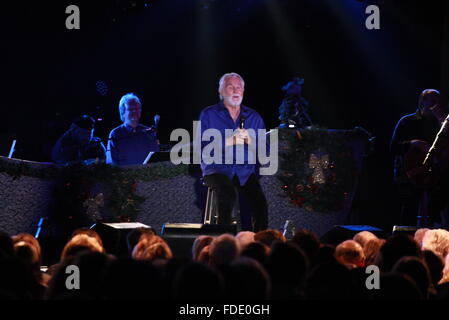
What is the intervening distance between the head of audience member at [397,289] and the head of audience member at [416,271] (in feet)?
0.94

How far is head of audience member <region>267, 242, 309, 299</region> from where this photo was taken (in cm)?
322

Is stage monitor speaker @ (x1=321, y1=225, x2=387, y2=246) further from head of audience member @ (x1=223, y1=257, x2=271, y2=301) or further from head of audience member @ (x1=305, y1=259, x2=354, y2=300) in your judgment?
head of audience member @ (x1=223, y1=257, x2=271, y2=301)

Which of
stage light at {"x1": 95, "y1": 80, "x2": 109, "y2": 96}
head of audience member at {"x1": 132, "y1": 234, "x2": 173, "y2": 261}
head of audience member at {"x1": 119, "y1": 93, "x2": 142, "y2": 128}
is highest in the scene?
stage light at {"x1": 95, "y1": 80, "x2": 109, "y2": 96}

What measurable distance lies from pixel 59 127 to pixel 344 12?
15.8ft

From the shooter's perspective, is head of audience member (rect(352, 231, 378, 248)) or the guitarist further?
the guitarist

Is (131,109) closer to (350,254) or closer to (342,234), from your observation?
(342,234)

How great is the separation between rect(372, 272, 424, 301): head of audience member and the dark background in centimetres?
692

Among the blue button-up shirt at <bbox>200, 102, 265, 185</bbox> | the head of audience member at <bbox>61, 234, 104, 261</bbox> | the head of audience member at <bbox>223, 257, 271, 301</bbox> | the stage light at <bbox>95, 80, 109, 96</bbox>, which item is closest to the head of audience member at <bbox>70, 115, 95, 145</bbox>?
the stage light at <bbox>95, 80, 109, 96</bbox>

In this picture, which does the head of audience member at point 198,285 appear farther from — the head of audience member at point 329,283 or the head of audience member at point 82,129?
the head of audience member at point 82,129

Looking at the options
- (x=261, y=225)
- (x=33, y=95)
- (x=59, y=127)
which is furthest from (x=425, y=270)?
(x=33, y=95)

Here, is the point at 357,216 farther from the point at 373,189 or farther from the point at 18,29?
the point at 18,29

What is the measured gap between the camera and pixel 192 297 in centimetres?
278

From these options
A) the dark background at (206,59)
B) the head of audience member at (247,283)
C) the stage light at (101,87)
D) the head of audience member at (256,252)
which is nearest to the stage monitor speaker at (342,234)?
the head of audience member at (256,252)

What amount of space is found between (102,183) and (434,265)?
14.2 feet
